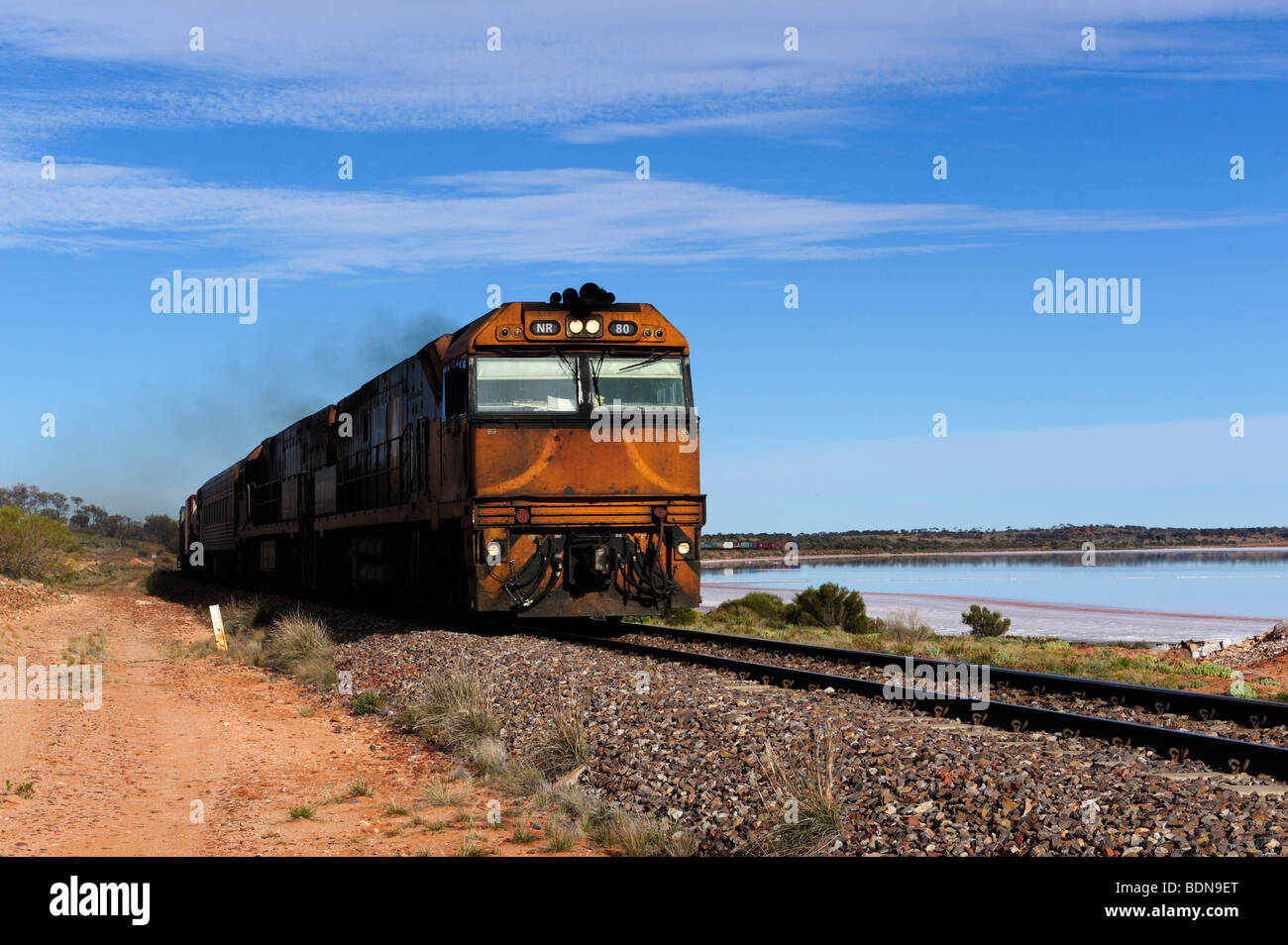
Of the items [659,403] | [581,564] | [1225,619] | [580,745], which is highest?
[659,403]

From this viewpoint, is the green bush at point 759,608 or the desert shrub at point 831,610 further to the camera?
the green bush at point 759,608

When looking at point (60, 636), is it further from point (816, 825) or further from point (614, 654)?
point (816, 825)

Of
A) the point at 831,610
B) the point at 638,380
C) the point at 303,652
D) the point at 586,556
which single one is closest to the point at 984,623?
the point at 831,610

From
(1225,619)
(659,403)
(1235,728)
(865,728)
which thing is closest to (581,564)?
(659,403)

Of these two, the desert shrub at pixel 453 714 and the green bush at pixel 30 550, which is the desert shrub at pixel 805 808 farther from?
the green bush at pixel 30 550

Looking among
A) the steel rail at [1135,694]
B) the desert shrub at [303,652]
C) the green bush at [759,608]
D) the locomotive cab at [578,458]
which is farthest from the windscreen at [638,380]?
the green bush at [759,608]

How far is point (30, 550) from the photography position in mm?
55406

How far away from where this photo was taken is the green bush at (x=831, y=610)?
2983 cm

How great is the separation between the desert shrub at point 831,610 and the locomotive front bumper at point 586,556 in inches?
573

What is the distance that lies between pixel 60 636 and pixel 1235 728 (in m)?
24.3

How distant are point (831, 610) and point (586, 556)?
16.5m

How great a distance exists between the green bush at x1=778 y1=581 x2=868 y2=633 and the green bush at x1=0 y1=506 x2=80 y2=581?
1528 inches

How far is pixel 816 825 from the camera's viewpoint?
6.69m

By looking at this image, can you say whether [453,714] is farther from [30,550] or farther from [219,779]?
[30,550]
